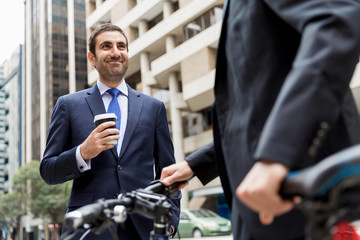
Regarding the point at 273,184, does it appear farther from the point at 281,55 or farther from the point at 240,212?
the point at 281,55

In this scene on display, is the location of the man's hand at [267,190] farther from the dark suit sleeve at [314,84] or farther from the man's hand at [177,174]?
the man's hand at [177,174]

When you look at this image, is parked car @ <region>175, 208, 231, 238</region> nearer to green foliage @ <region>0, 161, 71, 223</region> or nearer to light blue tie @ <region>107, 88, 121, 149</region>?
light blue tie @ <region>107, 88, 121, 149</region>

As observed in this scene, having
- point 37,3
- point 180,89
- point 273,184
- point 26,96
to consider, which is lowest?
point 273,184

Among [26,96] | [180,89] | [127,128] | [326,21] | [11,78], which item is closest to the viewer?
[326,21]

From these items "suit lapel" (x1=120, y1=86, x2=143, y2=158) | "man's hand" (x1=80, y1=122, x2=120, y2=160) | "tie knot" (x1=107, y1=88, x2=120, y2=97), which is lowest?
"man's hand" (x1=80, y1=122, x2=120, y2=160)

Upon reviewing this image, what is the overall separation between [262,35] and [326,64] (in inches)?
12.4

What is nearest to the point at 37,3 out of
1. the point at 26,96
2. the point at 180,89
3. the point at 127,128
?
the point at 26,96

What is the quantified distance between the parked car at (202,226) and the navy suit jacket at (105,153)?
14.8 m

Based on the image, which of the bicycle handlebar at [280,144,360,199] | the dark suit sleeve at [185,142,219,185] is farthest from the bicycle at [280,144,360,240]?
the dark suit sleeve at [185,142,219,185]

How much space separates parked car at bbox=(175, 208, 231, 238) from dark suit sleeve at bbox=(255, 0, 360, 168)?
1657 cm

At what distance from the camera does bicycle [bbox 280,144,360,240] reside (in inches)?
34.7

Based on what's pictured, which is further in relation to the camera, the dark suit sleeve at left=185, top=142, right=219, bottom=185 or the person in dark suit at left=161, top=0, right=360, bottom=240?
the dark suit sleeve at left=185, top=142, right=219, bottom=185

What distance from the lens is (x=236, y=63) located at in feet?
4.70

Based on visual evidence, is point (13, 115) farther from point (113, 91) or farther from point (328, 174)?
point (328, 174)
